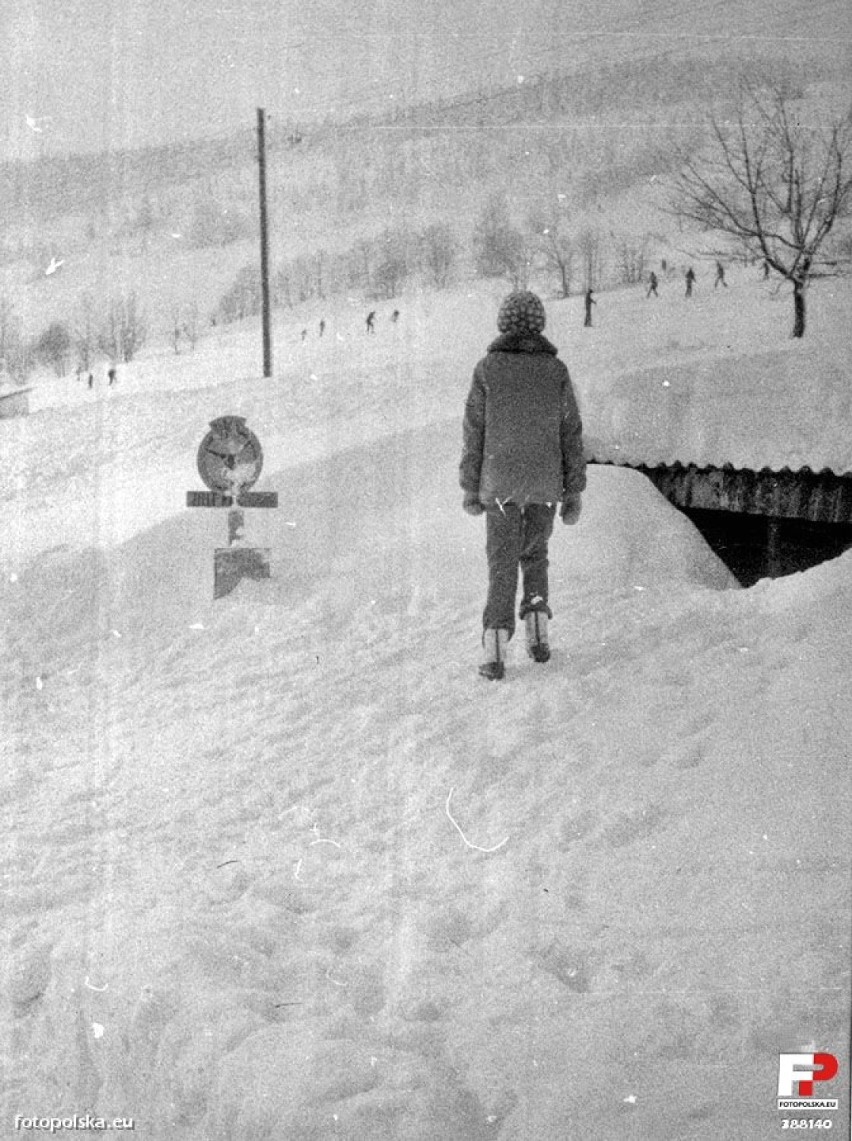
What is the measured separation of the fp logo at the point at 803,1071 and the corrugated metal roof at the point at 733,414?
1782mm

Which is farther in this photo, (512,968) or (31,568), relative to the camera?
(31,568)

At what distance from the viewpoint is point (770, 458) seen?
3199 millimetres

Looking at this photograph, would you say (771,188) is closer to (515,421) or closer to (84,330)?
(515,421)

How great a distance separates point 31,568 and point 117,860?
0.99m

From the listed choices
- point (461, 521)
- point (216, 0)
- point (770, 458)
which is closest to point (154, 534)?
point (461, 521)

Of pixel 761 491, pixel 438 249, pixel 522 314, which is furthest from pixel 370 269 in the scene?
pixel 761 491

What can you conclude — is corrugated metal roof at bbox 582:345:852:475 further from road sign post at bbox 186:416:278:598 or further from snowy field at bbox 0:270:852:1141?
road sign post at bbox 186:416:278:598

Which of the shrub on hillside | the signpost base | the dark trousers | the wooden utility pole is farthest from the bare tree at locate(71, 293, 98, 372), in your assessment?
the dark trousers

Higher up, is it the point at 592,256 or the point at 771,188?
the point at 771,188

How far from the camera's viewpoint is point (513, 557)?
2.85m

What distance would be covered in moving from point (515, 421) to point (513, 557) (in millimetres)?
404

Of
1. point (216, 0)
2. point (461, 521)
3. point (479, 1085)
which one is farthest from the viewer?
point (461, 521)

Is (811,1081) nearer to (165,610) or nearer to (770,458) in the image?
(770,458)

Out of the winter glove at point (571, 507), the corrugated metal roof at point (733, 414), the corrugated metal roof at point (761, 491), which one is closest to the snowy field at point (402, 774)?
the corrugated metal roof at point (733, 414)
